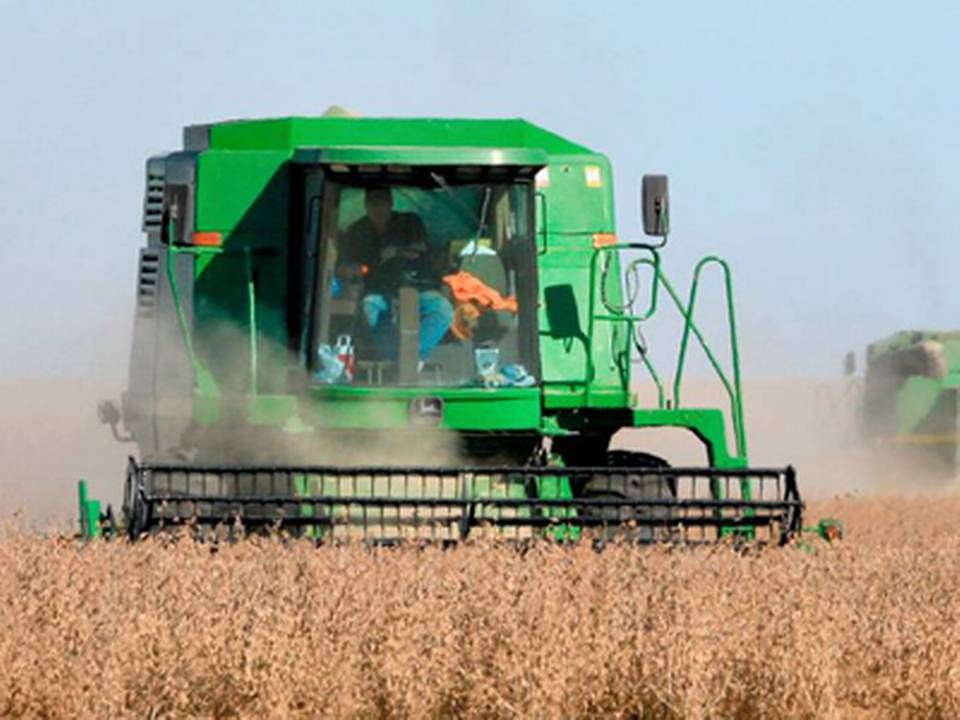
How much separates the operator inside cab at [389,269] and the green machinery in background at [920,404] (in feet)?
40.6

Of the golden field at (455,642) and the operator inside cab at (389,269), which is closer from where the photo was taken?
the golden field at (455,642)

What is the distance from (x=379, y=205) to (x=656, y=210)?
4.21 feet

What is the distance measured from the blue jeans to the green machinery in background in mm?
12399

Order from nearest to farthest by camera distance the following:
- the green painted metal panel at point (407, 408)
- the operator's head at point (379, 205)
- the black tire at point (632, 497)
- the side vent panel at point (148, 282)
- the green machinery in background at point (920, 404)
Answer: the black tire at point (632, 497), the green painted metal panel at point (407, 408), the operator's head at point (379, 205), the side vent panel at point (148, 282), the green machinery in background at point (920, 404)

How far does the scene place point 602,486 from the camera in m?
10.8

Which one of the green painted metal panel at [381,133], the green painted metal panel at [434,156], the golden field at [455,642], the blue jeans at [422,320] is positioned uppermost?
the green painted metal panel at [381,133]

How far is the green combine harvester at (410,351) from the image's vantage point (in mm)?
10109

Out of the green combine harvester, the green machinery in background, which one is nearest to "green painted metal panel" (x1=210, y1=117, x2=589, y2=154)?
the green combine harvester

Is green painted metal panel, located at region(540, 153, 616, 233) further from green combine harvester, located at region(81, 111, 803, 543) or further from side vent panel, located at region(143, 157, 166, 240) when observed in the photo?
side vent panel, located at region(143, 157, 166, 240)

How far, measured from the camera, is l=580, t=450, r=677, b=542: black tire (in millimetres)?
10023

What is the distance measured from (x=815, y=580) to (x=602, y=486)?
7.48 ft

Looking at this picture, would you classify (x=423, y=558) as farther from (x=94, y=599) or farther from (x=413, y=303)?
(x=413, y=303)

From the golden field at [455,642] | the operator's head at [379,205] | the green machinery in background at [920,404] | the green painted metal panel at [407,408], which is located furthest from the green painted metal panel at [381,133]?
the green machinery in background at [920,404]

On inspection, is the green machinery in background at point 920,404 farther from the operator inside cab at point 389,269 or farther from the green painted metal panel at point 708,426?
the operator inside cab at point 389,269
